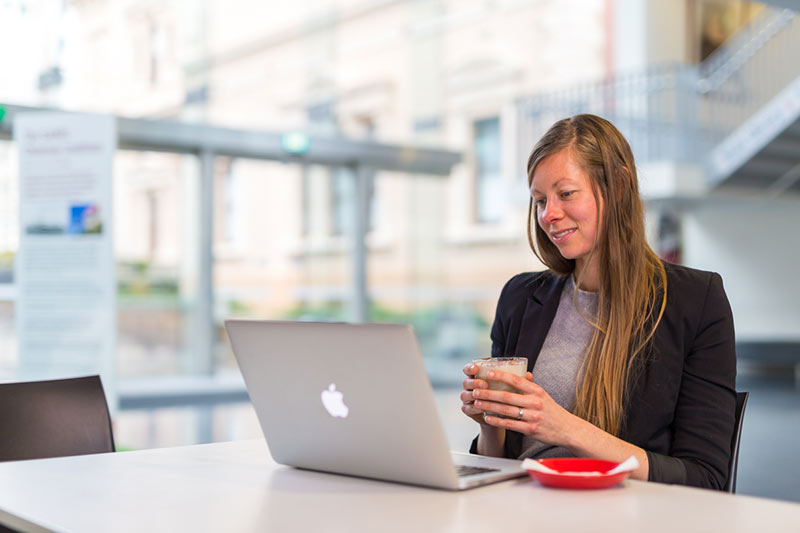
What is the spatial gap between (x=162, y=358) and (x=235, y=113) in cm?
245

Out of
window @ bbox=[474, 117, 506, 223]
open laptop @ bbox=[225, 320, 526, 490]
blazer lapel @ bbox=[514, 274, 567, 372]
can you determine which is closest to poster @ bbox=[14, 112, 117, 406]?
blazer lapel @ bbox=[514, 274, 567, 372]

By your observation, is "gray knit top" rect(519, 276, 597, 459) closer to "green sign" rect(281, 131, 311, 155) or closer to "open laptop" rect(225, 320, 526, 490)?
"open laptop" rect(225, 320, 526, 490)

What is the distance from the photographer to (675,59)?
Result: 11828 millimetres

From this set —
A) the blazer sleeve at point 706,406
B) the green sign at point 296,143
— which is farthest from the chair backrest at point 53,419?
the green sign at point 296,143

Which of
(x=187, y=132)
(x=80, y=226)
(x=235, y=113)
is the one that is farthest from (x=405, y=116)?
(x=80, y=226)

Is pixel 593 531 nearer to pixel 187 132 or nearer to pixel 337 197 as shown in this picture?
pixel 187 132

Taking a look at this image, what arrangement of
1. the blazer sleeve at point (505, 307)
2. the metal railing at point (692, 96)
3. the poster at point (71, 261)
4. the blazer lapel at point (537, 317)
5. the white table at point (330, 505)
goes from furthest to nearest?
the metal railing at point (692, 96), the poster at point (71, 261), the blazer sleeve at point (505, 307), the blazer lapel at point (537, 317), the white table at point (330, 505)

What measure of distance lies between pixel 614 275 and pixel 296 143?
698 cm

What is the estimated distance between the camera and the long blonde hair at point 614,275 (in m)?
1.73

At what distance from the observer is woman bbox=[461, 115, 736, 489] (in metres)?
1.71

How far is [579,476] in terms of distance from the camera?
134 cm

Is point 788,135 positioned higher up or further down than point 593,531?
higher up

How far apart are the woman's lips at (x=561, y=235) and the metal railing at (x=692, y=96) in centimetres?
799

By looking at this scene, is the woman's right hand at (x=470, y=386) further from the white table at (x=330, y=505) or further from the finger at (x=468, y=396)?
the white table at (x=330, y=505)
